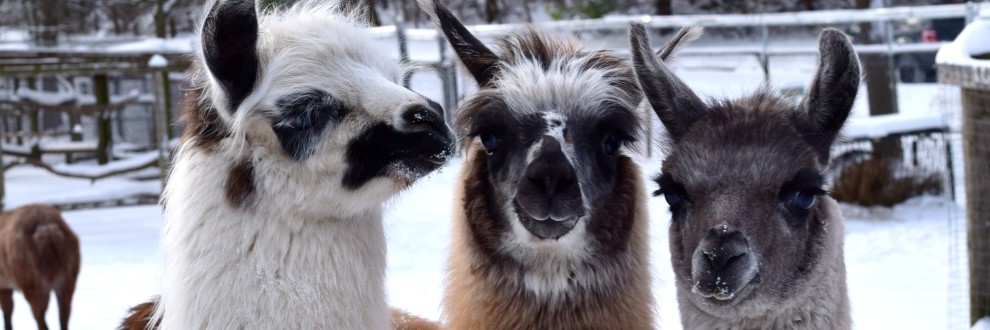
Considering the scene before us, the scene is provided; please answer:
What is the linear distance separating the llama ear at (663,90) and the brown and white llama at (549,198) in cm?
20

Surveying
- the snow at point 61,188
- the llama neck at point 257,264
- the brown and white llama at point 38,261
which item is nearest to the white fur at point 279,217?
Result: the llama neck at point 257,264

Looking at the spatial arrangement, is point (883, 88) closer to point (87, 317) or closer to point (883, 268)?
point (883, 268)

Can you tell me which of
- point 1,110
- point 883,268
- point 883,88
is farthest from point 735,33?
point 1,110

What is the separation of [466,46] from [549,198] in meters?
0.94

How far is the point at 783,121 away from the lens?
→ 3400 mm

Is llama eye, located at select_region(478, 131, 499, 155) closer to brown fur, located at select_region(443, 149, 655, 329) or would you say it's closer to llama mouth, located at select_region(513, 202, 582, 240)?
brown fur, located at select_region(443, 149, 655, 329)

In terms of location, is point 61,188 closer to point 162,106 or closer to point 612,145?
point 162,106

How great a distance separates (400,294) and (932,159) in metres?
7.09

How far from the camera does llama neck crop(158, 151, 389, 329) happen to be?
129 inches

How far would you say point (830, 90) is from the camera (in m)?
3.32

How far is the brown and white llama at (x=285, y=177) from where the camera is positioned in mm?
3244

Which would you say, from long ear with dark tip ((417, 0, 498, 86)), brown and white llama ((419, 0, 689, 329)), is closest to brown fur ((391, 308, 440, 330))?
brown and white llama ((419, 0, 689, 329))

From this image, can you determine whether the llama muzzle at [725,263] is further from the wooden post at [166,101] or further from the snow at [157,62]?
the wooden post at [166,101]

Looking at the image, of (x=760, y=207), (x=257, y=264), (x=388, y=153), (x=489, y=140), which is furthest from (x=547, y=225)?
(x=257, y=264)
